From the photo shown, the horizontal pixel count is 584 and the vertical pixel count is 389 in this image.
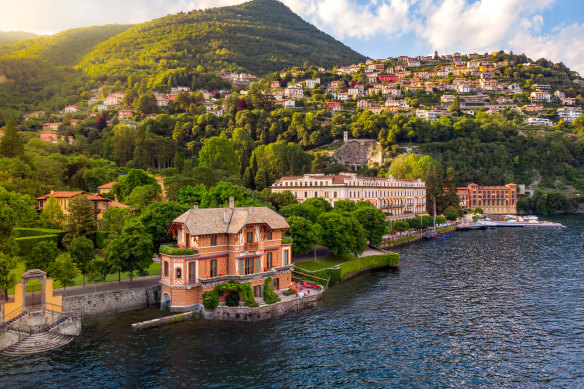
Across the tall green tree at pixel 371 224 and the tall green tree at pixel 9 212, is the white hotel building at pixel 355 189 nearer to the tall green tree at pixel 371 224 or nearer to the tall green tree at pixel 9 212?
the tall green tree at pixel 371 224

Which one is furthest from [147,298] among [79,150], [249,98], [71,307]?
[249,98]

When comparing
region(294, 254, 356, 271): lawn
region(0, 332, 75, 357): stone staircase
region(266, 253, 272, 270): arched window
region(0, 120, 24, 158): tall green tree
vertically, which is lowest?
region(0, 332, 75, 357): stone staircase

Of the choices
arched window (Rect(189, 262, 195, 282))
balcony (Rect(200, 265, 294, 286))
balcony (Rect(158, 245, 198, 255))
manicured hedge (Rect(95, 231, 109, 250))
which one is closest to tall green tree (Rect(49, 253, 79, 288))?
balcony (Rect(158, 245, 198, 255))

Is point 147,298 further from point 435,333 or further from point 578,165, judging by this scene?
point 578,165

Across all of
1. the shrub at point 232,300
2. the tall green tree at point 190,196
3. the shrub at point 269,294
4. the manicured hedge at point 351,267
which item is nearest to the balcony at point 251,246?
the shrub at point 269,294

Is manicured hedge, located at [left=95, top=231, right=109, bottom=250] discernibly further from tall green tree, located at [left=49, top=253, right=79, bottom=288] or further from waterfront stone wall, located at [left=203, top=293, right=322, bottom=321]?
waterfront stone wall, located at [left=203, top=293, right=322, bottom=321]

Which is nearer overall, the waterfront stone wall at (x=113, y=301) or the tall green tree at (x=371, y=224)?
the waterfront stone wall at (x=113, y=301)
